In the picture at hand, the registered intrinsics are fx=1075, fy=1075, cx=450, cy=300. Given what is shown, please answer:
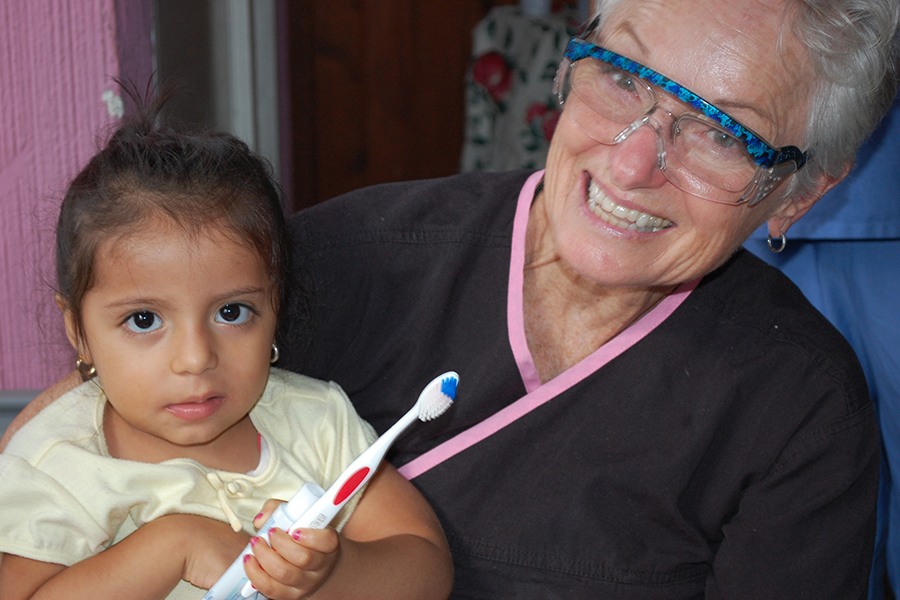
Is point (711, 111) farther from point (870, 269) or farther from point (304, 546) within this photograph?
point (304, 546)

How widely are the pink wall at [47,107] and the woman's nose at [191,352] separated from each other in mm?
417

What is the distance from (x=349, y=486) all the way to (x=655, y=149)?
602mm

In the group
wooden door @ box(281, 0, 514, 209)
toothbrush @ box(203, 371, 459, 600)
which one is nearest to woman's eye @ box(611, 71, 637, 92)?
toothbrush @ box(203, 371, 459, 600)

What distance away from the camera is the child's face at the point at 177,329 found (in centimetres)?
117

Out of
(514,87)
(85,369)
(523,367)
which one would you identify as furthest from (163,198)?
(514,87)

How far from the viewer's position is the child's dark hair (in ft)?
3.91

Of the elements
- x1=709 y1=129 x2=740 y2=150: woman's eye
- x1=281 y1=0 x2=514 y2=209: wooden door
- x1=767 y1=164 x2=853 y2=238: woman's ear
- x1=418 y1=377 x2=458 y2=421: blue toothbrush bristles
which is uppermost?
x1=709 y1=129 x2=740 y2=150: woman's eye

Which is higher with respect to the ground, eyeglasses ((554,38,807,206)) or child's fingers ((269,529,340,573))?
eyeglasses ((554,38,807,206))

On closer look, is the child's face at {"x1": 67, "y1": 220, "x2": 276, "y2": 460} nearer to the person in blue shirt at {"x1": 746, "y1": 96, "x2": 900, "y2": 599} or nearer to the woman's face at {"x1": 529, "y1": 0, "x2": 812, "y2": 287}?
the woman's face at {"x1": 529, "y1": 0, "x2": 812, "y2": 287}

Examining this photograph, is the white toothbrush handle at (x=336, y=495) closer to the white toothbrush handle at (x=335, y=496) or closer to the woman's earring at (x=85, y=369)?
the white toothbrush handle at (x=335, y=496)

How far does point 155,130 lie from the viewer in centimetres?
132

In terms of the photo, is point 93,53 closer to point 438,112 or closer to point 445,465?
point 445,465

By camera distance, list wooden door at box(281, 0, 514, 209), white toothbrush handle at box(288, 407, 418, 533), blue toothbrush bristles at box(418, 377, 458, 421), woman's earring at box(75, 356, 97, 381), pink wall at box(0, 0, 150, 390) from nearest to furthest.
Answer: white toothbrush handle at box(288, 407, 418, 533), blue toothbrush bristles at box(418, 377, 458, 421), woman's earring at box(75, 356, 97, 381), pink wall at box(0, 0, 150, 390), wooden door at box(281, 0, 514, 209)

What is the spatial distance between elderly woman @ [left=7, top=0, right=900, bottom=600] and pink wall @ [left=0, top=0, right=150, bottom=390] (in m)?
0.35
